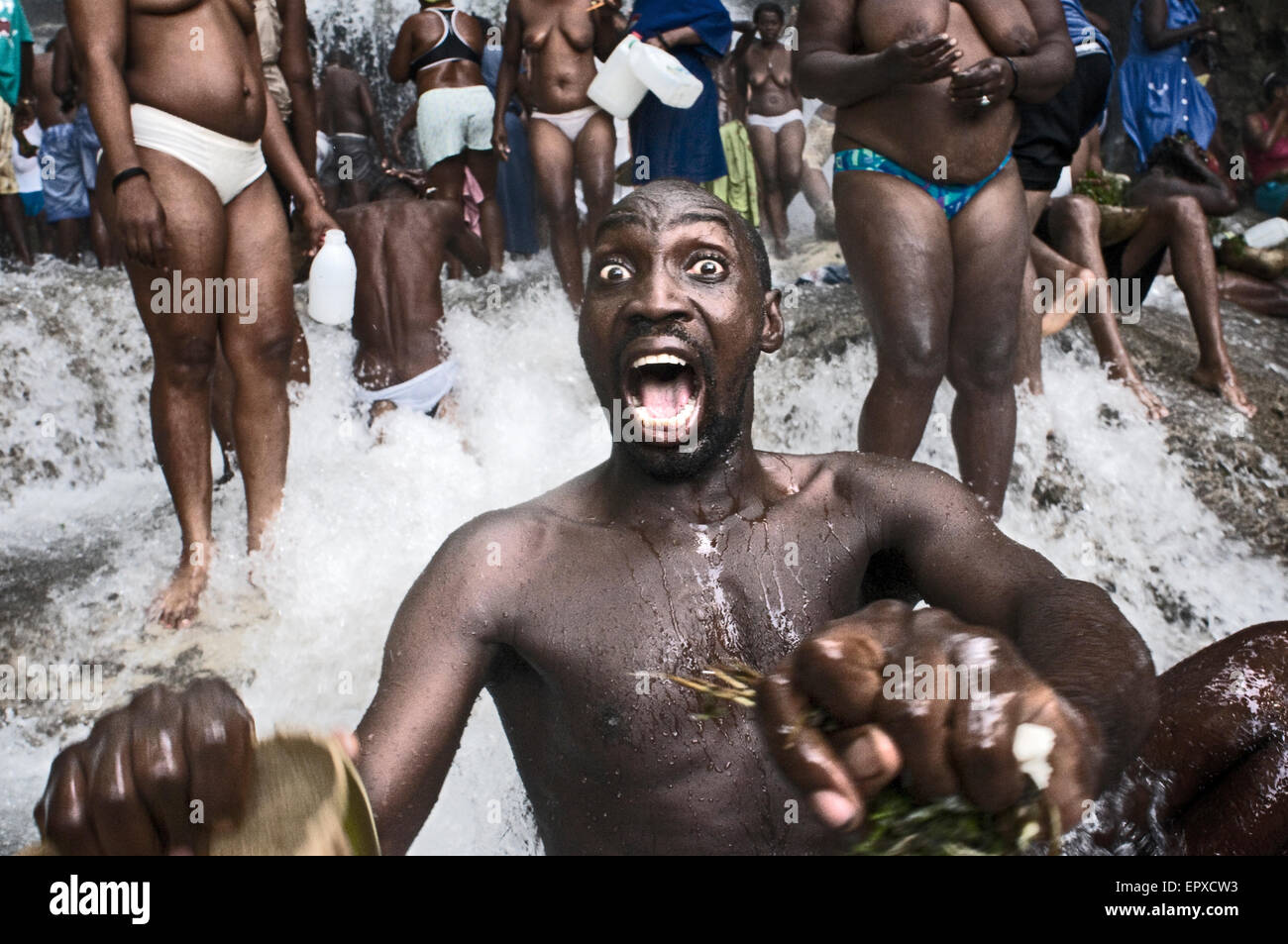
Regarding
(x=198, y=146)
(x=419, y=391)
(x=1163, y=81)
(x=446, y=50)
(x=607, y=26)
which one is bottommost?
→ (x=419, y=391)

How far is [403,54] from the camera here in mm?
6449

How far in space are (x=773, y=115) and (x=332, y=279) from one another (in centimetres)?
496

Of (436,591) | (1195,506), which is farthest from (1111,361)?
(436,591)

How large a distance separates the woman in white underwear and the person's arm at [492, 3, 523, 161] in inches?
6.8

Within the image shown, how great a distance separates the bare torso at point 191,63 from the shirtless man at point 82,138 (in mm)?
3187

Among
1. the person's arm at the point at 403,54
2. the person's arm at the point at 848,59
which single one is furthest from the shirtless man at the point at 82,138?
the person's arm at the point at 848,59

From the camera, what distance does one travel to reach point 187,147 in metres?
3.60

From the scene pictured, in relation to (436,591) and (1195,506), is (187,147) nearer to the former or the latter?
(436,591)

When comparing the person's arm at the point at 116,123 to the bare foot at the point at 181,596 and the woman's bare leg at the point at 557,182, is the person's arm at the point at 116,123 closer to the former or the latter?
the bare foot at the point at 181,596

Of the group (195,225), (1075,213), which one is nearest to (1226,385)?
(1075,213)

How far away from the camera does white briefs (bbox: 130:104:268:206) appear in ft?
11.7

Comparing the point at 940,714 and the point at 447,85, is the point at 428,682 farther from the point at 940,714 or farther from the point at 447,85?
the point at 447,85

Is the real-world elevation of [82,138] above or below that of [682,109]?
below
